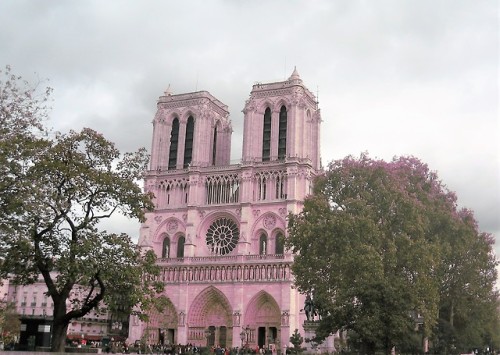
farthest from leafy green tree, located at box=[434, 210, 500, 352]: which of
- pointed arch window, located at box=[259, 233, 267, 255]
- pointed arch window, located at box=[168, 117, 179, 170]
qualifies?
pointed arch window, located at box=[168, 117, 179, 170]

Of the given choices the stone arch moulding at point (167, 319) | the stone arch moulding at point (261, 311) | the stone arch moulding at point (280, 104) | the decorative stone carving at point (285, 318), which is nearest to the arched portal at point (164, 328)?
the stone arch moulding at point (167, 319)

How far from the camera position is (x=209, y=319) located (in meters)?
64.2

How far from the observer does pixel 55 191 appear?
24.9m

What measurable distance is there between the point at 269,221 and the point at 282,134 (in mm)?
9832

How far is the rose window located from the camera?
66062 mm

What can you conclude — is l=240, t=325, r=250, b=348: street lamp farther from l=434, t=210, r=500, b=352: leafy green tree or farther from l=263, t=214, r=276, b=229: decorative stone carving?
l=434, t=210, r=500, b=352: leafy green tree

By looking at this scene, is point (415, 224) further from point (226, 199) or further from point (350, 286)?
point (226, 199)

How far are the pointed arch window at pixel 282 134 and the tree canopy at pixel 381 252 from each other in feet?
81.5

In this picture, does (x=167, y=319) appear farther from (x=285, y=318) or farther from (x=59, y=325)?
(x=59, y=325)

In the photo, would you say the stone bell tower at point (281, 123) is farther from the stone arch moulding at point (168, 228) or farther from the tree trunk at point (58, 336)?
the tree trunk at point (58, 336)

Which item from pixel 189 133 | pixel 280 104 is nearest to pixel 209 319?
pixel 189 133

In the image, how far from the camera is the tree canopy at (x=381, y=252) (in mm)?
32656

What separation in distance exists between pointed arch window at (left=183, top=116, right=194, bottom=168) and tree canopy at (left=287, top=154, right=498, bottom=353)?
106 ft

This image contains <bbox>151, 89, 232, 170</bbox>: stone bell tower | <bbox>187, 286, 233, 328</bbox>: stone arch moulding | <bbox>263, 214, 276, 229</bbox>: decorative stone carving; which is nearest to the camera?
<bbox>187, 286, 233, 328</bbox>: stone arch moulding
